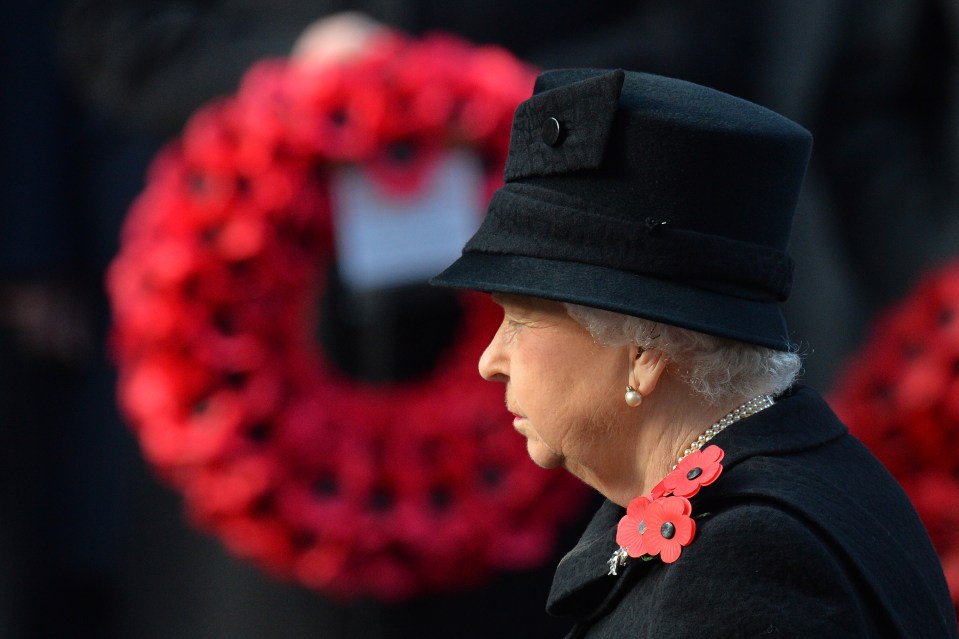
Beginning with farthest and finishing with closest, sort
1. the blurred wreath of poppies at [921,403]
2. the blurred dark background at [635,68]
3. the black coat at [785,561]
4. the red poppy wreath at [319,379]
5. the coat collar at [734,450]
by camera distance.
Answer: the blurred dark background at [635,68], the red poppy wreath at [319,379], the blurred wreath of poppies at [921,403], the coat collar at [734,450], the black coat at [785,561]

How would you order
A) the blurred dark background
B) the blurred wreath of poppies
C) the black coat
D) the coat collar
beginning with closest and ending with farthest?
the black coat → the coat collar → the blurred wreath of poppies → the blurred dark background

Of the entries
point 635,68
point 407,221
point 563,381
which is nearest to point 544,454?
point 563,381

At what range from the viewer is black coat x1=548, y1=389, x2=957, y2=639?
1.07 meters

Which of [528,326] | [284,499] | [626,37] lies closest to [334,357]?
[284,499]

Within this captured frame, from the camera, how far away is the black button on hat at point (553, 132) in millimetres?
1189

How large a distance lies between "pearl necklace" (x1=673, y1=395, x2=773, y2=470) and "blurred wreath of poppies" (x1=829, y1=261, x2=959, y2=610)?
2.92 ft

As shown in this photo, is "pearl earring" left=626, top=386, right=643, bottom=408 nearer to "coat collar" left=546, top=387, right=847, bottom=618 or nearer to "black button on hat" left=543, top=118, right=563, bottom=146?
"coat collar" left=546, top=387, right=847, bottom=618

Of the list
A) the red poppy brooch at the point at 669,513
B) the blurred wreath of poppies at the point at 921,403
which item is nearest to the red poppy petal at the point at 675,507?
the red poppy brooch at the point at 669,513

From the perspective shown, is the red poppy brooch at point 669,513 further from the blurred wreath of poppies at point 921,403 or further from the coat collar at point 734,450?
the blurred wreath of poppies at point 921,403

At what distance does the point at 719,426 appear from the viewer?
47.8 inches

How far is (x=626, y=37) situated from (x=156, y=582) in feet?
4.48

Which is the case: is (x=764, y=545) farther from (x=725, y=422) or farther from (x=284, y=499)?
(x=284, y=499)

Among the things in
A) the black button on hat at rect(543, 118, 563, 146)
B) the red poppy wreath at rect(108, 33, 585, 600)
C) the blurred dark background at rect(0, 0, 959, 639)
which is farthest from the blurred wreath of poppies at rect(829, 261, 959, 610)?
the black button on hat at rect(543, 118, 563, 146)

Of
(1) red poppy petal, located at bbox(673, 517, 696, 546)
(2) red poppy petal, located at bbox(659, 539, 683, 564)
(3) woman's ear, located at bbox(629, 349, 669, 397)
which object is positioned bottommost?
(2) red poppy petal, located at bbox(659, 539, 683, 564)
